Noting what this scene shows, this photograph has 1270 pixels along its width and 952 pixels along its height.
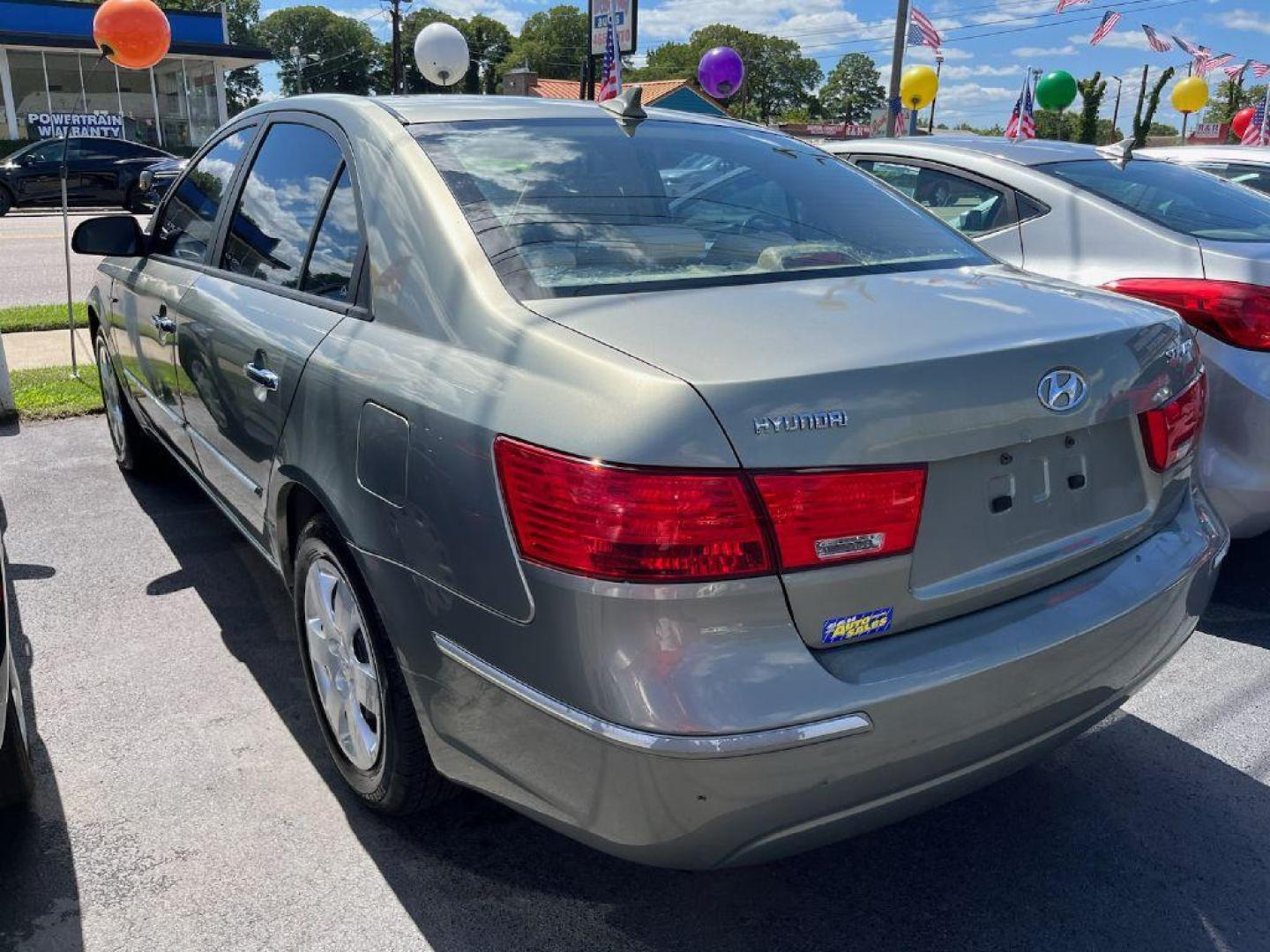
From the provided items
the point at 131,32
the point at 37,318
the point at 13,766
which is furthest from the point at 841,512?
the point at 37,318

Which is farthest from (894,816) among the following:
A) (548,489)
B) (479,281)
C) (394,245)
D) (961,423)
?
(394,245)

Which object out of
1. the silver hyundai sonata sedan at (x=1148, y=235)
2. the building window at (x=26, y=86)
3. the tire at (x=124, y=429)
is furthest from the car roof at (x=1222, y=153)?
the building window at (x=26, y=86)

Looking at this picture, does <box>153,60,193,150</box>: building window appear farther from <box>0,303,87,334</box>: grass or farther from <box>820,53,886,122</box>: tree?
<box>820,53,886,122</box>: tree

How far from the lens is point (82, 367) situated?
7.32 meters

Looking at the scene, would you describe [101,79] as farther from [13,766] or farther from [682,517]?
[682,517]

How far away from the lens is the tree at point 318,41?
9688 centimetres

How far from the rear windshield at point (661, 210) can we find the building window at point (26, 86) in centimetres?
3753

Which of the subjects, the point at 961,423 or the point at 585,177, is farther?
the point at 585,177

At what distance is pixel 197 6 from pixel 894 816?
88.3 metres

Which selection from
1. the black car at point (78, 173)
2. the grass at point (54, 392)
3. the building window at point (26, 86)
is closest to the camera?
the grass at point (54, 392)

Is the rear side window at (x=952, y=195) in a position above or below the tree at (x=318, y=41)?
below

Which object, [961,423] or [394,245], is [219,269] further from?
[961,423]

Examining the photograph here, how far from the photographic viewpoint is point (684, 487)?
1662 mm

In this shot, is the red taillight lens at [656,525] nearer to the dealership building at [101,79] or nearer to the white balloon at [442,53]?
the white balloon at [442,53]
